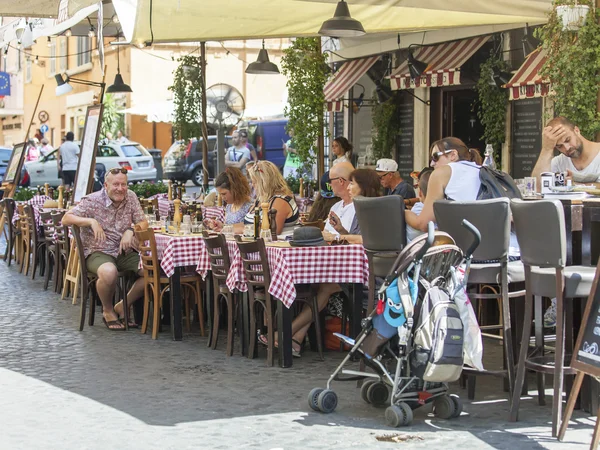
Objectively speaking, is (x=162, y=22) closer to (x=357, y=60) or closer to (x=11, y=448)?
(x=11, y=448)

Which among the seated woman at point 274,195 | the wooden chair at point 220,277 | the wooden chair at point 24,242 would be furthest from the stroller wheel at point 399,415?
the wooden chair at point 24,242

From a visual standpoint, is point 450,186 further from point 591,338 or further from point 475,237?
point 591,338

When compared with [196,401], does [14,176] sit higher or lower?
higher

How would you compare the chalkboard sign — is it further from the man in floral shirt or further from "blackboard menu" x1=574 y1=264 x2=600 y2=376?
the man in floral shirt

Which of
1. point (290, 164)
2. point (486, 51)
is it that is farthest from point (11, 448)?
point (290, 164)

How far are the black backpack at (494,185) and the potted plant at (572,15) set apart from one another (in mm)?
3453

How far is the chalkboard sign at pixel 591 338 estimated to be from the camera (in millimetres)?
5176

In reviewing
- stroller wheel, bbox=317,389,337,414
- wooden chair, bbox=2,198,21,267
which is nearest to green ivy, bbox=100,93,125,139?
wooden chair, bbox=2,198,21,267

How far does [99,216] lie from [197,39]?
2963 mm

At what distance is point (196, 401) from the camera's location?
259 inches

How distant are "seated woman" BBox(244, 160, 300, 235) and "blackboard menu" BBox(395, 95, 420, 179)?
8.11 metres

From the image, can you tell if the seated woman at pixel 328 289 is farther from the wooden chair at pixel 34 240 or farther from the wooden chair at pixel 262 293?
the wooden chair at pixel 34 240

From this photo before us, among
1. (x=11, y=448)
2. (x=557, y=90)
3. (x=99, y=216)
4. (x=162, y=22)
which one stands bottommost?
(x=11, y=448)

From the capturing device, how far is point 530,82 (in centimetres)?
1244
